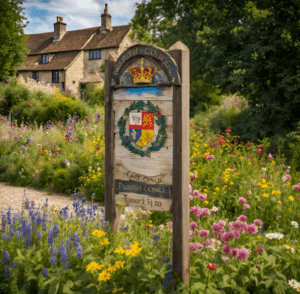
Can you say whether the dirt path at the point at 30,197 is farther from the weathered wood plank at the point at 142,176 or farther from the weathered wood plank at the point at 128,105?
the weathered wood plank at the point at 128,105

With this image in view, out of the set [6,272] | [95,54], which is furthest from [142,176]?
[95,54]

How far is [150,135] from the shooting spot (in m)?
2.81

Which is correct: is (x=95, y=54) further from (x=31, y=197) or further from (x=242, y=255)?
(x=242, y=255)

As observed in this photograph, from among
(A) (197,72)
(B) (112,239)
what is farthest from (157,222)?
(A) (197,72)

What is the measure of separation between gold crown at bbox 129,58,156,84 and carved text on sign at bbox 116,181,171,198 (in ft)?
3.18

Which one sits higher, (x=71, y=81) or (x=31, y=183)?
(x=71, y=81)

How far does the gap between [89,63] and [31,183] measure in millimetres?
24461

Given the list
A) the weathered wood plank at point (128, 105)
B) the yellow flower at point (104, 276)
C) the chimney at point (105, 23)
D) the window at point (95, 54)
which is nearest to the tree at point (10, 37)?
the window at point (95, 54)

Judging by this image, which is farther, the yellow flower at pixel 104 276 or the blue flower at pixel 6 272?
the blue flower at pixel 6 272

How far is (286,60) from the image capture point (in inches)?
360

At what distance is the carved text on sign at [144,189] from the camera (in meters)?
2.76

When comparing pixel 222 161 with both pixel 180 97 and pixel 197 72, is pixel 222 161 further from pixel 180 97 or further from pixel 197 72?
pixel 197 72

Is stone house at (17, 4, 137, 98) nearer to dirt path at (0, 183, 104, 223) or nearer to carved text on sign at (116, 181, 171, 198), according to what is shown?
dirt path at (0, 183, 104, 223)

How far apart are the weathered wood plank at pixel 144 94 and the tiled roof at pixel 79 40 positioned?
84.9ft
